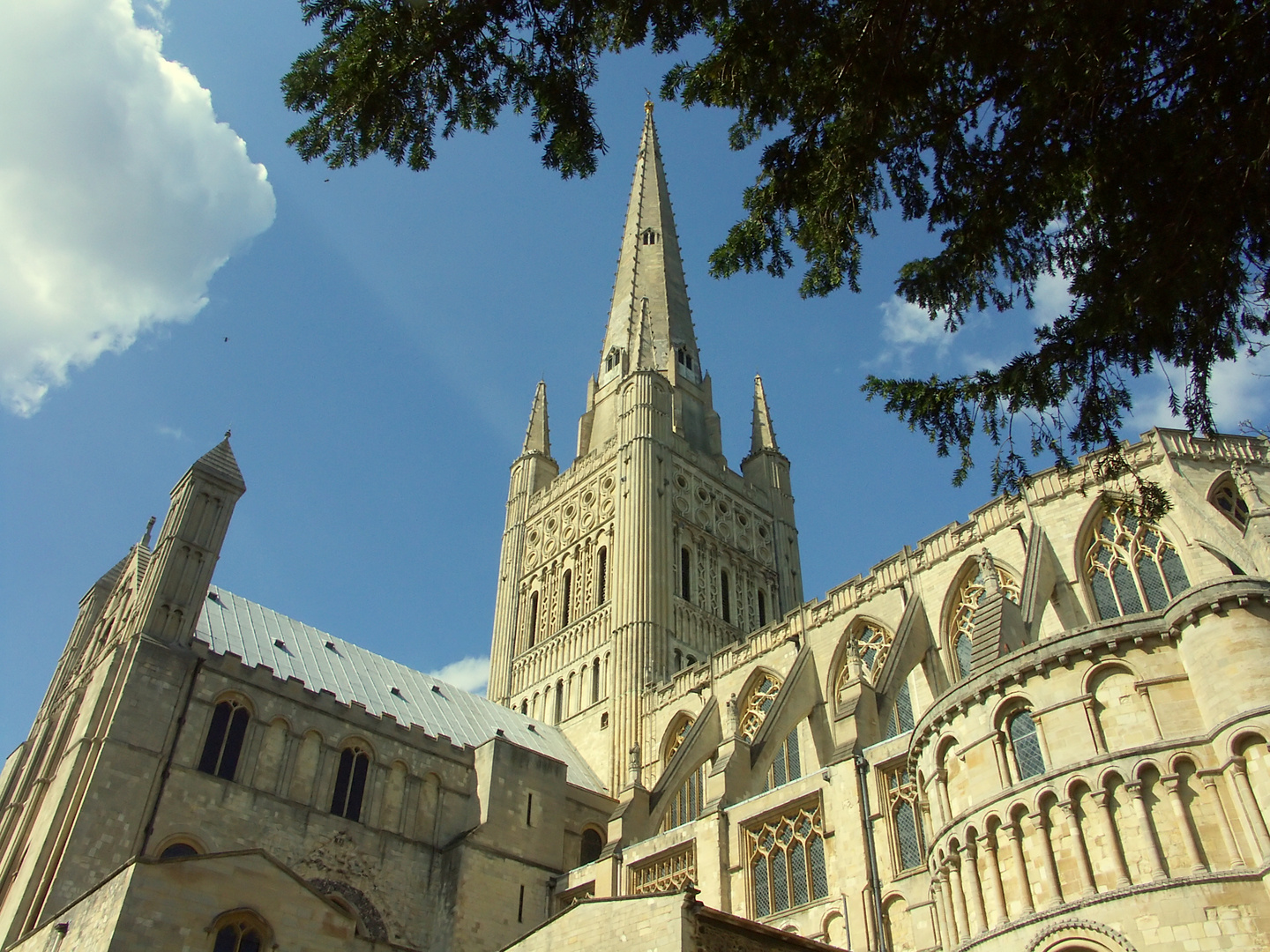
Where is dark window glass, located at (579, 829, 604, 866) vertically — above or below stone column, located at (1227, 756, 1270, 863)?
above

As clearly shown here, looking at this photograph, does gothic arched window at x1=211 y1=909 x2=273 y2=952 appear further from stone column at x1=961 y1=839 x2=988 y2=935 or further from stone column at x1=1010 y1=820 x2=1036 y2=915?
stone column at x1=1010 y1=820 x2=1036 y2=915

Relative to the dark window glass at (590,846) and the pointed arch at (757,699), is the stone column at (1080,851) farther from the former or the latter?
the dark window glass at (590,846)

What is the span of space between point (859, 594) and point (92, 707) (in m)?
20.9

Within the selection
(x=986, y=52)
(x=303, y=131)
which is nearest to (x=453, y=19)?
(x=303, y=131)

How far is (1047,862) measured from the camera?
13.9 meters

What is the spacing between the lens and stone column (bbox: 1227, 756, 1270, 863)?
12491mm

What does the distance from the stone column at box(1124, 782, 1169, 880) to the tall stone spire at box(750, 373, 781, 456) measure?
38041 mm

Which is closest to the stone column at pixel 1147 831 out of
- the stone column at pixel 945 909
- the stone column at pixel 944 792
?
the stone column at pixel 944 792

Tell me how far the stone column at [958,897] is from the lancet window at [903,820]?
3795mm

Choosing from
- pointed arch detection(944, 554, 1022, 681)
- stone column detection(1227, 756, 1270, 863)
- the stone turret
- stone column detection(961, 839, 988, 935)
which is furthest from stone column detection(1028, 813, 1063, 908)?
the stone turret

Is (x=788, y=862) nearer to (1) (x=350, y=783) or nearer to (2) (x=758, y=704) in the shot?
(2) (x=758, y=704)

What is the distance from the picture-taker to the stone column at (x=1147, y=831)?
13.0 m

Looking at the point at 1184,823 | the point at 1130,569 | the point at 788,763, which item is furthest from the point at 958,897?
the point at 788,763

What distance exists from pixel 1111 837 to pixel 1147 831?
0.46m
